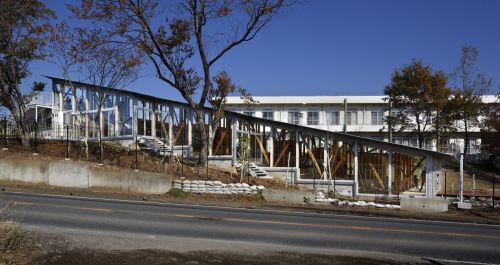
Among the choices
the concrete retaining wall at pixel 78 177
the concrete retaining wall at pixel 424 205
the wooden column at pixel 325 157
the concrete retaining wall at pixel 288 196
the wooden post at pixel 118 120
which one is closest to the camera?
the concrete retaining wall at pixel 424 205

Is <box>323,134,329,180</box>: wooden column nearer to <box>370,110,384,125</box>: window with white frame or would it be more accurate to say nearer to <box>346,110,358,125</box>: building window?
<box>346,110,358,125</box>: building window

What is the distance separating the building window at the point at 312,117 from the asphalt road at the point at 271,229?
41.4 m

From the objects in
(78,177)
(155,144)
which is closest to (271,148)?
(155,144)

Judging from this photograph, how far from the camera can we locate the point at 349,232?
1361 centimetres

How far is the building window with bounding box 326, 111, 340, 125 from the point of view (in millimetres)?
58375

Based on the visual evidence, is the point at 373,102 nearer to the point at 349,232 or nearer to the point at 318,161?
the point at 318,161

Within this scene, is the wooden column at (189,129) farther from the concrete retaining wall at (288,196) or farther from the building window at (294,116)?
the building window at (294,116)

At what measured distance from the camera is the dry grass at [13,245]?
736 cm

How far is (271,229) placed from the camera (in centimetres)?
1347

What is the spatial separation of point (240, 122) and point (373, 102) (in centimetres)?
2673

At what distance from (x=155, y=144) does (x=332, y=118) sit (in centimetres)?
2839

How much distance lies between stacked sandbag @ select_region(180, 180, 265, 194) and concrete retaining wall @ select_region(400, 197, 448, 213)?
20.7 feet

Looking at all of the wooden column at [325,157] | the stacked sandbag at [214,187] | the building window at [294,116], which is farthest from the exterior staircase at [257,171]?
the building window at [294,116]

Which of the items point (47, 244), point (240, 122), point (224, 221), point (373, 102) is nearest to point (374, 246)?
point (224, 221)
